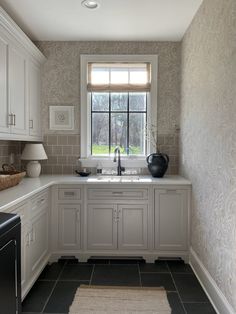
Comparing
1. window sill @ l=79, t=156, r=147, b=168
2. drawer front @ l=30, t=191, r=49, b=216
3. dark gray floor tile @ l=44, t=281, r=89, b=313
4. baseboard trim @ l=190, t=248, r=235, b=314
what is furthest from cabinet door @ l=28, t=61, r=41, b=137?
baseboard trim @ l=190, t=248, r=235, b=314

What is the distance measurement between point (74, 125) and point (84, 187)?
0.96m

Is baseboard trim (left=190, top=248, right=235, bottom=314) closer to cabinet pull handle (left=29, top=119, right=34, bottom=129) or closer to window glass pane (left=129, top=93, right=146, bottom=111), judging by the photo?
window glass pane (left=129, top=93, right=146, bottom=111)

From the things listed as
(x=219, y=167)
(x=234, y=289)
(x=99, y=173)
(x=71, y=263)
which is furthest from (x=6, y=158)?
(x=234, y=289)

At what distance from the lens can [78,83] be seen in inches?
137

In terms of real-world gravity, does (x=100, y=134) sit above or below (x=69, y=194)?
above

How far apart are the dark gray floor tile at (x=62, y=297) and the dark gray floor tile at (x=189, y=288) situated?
92 centimetres

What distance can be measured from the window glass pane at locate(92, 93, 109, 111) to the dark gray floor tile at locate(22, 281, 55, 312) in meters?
2.12

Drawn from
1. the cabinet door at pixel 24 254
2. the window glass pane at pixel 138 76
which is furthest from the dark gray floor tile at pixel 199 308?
the window glass pane at pixel 138 76

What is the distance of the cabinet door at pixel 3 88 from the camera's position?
7.52 ft

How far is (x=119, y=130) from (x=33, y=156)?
1.14 metres

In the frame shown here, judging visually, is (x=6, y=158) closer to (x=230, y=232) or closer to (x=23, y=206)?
(x=23, y=206)

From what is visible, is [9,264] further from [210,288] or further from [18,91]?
[18,91]

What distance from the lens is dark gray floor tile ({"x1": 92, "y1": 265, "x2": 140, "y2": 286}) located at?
253 cm

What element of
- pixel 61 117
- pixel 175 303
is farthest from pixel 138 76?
pixel 175 303
